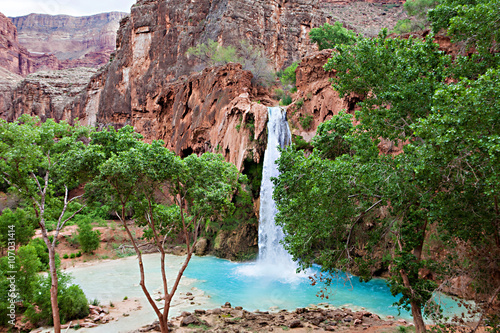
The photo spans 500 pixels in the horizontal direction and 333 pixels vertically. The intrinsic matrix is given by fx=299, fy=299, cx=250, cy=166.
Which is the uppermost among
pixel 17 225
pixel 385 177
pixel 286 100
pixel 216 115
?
pixel 286 100

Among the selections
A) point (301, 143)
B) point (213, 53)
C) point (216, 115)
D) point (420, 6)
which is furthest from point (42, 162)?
point (420, 6)

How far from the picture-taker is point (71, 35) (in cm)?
13875

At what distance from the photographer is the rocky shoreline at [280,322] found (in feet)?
36.5

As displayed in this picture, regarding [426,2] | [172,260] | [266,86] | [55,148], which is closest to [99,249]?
[172,260]

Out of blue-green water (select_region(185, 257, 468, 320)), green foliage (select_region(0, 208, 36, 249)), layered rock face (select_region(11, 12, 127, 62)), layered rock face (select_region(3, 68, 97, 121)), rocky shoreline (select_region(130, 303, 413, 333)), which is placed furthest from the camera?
layered rock face (select_region(11, 12, 127, 62))

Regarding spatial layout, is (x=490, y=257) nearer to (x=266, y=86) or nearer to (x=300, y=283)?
(x=300, y=283)

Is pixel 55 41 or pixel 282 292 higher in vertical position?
pixel 55 41

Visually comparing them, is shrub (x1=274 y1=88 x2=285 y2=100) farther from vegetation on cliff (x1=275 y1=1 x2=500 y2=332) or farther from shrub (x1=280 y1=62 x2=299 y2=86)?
vegetation on cliff (x1=275 y1=1 x2=500 y2=332)

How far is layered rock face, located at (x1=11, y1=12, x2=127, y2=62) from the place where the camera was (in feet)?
416

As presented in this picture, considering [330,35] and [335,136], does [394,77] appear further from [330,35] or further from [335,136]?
[330,35]

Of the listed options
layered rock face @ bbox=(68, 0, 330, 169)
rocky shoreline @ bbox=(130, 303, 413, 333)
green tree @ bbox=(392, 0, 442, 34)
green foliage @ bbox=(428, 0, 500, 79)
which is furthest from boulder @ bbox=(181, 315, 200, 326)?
green tree @ bbox=(392, 0, 442, 34)

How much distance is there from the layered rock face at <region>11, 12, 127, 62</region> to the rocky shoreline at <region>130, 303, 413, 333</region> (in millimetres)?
126105

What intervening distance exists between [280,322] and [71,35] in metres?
→ 166

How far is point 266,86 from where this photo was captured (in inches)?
1471
